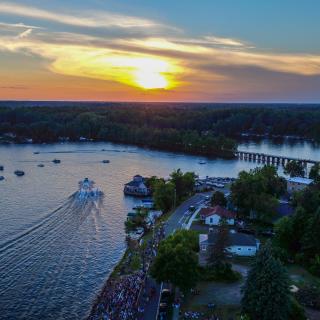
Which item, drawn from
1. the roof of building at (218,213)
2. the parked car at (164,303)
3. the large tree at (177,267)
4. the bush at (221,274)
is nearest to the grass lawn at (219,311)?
the parked car at (164,303)

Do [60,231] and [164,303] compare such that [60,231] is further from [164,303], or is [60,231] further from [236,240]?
[164,303]

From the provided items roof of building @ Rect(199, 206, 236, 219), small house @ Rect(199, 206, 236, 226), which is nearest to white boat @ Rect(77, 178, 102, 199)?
roof of building @ Rect(199, 206, 236, 219)

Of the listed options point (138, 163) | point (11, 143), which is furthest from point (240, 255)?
point (11, 143)

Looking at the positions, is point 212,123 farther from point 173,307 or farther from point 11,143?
point 173,307

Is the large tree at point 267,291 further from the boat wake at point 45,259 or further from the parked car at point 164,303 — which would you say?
the boat wake at point 45,259

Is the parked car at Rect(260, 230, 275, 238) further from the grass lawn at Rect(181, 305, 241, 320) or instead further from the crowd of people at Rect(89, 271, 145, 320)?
the grass lawn at Rect(181, 305, 241, 320)
